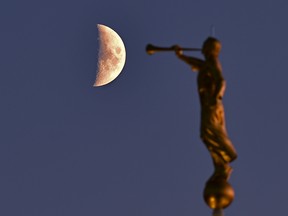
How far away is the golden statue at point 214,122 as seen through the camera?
58.1 ft

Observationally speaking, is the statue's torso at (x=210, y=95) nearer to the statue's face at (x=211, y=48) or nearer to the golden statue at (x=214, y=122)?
the golden statue at (x=214, y=122)

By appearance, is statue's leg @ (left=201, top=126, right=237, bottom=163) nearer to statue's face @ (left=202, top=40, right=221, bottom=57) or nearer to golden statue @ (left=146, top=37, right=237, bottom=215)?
golden statue @ (left=146, top=37, right=237, bottom=215)

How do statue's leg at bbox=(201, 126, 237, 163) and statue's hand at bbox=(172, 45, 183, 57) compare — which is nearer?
statue's leg at bbox=(201, 126, 237, 163)

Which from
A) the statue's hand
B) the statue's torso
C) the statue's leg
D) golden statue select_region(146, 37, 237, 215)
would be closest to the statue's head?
golden statue select_region(146, 37, 237, 215)

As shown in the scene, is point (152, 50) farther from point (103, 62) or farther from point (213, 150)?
point (103, 62)

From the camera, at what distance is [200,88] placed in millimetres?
18359

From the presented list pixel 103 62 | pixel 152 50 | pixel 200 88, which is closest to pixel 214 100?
pixel 200 88

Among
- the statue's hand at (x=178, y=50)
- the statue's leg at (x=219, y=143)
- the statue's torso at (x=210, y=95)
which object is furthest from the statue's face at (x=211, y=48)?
the statue's leg at (x=219, y=143)

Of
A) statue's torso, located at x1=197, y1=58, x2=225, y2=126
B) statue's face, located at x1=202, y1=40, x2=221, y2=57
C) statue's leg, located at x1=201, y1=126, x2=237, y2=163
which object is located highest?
statue's face, located at x1=202, y1=40, x2=221, y2=57

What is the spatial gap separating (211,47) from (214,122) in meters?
1.36

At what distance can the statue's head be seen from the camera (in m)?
18.3

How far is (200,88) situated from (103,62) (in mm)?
28993

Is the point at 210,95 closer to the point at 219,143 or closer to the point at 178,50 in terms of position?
the point at 219,143

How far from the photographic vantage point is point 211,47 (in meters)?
18.3
